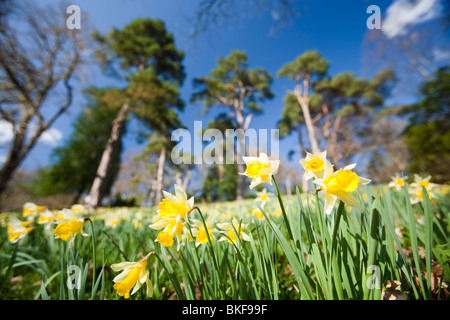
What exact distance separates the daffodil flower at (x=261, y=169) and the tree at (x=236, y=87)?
12.0 m

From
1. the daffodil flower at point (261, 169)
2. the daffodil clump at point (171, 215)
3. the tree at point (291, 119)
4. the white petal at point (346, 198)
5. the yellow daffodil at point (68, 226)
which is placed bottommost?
the yellow daffodil at point (68, 226)

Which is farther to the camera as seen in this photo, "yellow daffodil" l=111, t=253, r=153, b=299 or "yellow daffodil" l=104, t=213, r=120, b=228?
"yellow daffodil" l=104, t=213, r=120, b=228

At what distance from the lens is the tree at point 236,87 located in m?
12.8

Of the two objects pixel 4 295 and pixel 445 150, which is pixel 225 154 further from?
pixel 4 295

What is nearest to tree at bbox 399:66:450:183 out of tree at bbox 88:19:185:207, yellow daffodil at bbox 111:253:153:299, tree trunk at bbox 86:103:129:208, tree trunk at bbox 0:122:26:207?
yellow daffodil at bbox 111:253:153:299

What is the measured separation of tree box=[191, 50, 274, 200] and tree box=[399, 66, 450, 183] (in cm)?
819

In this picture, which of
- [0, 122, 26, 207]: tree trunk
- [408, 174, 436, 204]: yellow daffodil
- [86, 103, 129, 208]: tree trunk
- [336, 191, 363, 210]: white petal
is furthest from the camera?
[86, 103, 129, 208]: tree trunk

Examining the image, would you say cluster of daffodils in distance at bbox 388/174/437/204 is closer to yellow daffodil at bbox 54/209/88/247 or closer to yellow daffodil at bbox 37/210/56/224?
yellow daffodil at bbox 54/209/88/247

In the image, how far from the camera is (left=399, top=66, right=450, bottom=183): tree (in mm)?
5293

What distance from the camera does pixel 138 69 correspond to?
1006cm

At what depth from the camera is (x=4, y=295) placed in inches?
37.7

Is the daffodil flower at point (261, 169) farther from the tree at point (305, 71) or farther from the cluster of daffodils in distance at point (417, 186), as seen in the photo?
the tree at point (305, 71)

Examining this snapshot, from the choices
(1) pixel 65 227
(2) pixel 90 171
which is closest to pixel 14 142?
(2) pixel 90 171

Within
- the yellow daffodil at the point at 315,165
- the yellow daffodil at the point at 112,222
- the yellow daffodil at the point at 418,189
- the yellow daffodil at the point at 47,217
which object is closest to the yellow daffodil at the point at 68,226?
the yellow daffodil at the point at 47,217
